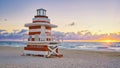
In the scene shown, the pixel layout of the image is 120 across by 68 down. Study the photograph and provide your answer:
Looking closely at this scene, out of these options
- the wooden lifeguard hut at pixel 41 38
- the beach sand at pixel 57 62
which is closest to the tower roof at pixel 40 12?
the wooden lifeguard hut at pixel 41 38

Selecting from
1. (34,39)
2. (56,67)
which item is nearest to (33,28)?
(34,39)

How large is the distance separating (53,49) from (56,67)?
6076 mm

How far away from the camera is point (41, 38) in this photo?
51.7ft

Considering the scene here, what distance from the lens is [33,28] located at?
16.2m

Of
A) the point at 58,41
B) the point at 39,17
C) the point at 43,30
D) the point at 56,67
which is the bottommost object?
the point at 56,67

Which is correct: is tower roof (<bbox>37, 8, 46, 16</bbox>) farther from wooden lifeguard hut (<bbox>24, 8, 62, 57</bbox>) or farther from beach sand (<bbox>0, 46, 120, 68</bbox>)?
beach sand (<bbox>0, 46, 120, 68</bbox>)

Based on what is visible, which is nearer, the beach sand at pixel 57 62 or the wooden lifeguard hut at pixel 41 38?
the beach sand at pixel 57 62

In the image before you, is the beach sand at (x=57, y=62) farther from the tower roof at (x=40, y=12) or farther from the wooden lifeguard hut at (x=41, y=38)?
the tower roof at (x=40, y=12)

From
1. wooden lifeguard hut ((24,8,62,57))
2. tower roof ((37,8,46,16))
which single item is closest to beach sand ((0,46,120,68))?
wooden lifeguard hut ((24,8,62,57))

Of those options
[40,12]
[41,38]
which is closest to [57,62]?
[41,38]

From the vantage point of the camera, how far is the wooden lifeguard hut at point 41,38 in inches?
602

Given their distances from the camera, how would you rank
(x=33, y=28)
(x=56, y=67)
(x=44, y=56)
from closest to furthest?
(x=56, y=67) → (x=44, y=56) → (x=33, y=28)

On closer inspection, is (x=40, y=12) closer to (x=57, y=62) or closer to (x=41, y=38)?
(x=41, y=38)

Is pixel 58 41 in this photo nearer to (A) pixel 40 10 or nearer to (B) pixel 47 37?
(B) pixel 47 37
